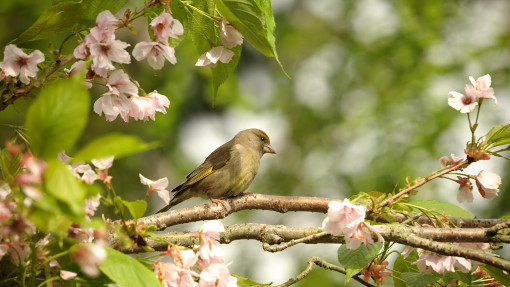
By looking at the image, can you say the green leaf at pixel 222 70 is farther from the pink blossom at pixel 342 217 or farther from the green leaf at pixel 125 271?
the green leaf at pixel 125 271

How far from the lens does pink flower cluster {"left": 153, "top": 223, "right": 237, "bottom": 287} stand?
169cm

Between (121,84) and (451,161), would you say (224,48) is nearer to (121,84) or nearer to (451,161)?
(121,84)

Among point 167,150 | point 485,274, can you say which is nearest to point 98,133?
point 167,150

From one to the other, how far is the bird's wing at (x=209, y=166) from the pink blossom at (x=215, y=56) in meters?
2.91

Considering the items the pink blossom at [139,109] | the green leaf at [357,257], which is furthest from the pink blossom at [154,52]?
the green leaf at [357,257]

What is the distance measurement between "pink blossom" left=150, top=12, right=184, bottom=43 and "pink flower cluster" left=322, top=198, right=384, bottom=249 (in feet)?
2.66

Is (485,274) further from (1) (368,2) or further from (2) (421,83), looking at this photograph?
(1) (368,2)

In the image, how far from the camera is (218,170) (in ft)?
17.6

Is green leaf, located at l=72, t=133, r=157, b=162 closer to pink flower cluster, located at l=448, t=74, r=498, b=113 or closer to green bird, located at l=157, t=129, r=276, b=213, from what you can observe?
pink flower cluster, located at l=448, t=74, r=498, b=113

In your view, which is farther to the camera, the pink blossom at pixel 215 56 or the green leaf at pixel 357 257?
the pink blossom at pixel 215 56

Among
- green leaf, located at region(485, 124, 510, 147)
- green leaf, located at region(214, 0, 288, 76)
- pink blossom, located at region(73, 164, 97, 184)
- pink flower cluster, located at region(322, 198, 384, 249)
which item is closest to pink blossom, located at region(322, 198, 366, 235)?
pink flower cluster, located at region(322, 198, 384, 249)

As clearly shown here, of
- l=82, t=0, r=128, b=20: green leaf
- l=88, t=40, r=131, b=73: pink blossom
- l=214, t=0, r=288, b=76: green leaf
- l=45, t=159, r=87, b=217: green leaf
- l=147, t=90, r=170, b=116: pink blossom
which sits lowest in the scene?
l=147, t=90, r=170, b=116: pink blossom

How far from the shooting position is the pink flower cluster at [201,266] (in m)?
1.69

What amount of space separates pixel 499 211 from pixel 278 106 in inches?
238
